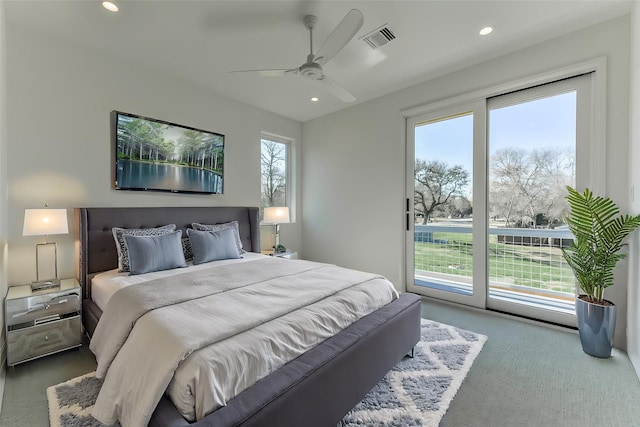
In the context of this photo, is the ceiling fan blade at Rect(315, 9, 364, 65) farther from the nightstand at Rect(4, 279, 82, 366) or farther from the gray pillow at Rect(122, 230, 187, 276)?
the nightstand at Rect(4, 279, 82, 366)

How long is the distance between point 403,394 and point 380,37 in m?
2.89

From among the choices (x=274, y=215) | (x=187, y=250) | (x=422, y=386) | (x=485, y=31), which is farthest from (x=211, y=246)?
(x=485, y=31)

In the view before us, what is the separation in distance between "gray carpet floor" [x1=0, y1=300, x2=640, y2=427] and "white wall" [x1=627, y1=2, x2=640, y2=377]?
0.19 meters

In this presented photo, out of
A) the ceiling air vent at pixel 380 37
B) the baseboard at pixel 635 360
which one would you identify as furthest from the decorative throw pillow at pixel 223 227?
the baseboard at pixel 635 360

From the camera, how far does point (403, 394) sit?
1.78 meters

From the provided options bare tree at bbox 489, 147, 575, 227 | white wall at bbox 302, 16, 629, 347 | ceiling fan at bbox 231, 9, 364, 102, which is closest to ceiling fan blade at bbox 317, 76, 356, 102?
ceiling fan at bbox 231, 9, 364, 102

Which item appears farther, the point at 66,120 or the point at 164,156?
the point at 164,156

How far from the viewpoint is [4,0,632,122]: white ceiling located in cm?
221

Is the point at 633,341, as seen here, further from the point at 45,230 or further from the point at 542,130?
the point at 45,230

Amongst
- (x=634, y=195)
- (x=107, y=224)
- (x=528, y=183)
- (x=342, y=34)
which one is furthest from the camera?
(x=528, y=183)

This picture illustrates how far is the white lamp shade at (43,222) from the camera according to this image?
7.28 ft

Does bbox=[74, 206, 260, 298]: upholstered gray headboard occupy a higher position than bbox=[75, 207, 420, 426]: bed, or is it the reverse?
bbox=[74, 206, 260, 298]: upholstered gray headboard

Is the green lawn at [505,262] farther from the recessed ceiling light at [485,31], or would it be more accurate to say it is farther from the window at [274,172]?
the window at [274,172]

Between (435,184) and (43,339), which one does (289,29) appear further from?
(43,339)
